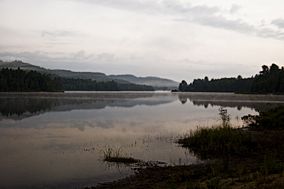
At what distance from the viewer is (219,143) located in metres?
27.9

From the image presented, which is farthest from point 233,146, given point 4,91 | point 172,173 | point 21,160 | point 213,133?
point 4,91

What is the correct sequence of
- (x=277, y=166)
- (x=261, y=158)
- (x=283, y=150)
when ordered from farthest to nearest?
(x=283, y=150) → (x=261, y=158) → (x=277, y=166)

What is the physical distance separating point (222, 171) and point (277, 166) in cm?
260

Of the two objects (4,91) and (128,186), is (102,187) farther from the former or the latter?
(4,91)

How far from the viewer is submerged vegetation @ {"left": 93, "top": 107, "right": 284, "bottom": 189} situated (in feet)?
48.9

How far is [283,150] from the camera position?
25.2 m

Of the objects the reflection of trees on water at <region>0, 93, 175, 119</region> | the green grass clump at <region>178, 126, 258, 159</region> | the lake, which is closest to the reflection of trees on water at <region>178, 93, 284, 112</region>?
the reflection of trees on water at <region>0, 93, 175, 119</region>

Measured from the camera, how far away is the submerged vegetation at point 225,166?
48.9ft

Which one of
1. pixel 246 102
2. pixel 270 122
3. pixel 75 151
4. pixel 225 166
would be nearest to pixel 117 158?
pixel 75 151

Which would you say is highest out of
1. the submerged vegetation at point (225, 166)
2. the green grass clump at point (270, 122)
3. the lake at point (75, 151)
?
the green grass clump at point (270, 122)

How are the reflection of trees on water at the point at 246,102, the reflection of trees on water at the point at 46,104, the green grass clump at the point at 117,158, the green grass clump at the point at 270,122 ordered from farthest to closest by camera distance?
the reflection of trees on water at the point at 246,102 → the reflection of trees on water at the point at 46,104 → the green grass clump at the point at 270,122 → the green grass clump at the point at 117,158

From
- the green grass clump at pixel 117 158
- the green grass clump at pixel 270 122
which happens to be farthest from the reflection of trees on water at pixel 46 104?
the green grass clump at pixel 117 158

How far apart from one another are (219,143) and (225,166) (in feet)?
29.4

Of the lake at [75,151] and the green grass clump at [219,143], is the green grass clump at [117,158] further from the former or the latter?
the green grass clump at [219,143]
